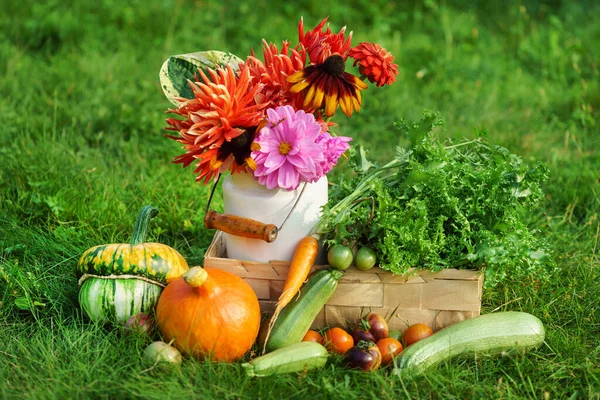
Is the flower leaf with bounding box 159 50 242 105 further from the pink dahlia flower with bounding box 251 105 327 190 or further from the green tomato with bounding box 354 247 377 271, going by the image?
the green tomato with bounding box 354 247 377 271

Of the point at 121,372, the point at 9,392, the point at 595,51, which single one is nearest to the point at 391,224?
the point at 121,372

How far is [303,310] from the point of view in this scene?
3.04m

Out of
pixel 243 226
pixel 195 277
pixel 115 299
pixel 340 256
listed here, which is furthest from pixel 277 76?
pixel 115 299

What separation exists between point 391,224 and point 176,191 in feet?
5.35

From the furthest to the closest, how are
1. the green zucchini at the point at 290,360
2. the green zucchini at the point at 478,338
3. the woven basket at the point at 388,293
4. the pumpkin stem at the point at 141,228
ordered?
the pumpkin stem at the point at 141,228 → the woven basket at the point at 388,293 → the green zucchini at the point at 478,338 → the green zucchini at the point at 290,360

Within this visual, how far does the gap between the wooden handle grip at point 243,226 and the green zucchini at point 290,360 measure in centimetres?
45

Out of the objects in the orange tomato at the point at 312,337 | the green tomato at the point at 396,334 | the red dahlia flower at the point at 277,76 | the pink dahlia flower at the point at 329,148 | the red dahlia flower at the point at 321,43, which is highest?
the red dahlia flower at the point at 321,43

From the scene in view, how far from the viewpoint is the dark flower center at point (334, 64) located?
119 inches

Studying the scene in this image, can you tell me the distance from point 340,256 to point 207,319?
0.57 meters

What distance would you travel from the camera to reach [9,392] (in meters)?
2.71

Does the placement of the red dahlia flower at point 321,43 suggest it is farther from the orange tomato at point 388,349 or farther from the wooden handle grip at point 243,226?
the orange tomato at point 388,349

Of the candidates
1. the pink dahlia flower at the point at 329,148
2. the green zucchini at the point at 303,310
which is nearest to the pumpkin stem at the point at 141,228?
the green zucchini at the point at 303,310

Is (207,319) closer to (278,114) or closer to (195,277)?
(195,277)

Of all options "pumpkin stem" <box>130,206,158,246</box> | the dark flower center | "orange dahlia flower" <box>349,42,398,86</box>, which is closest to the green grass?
"pumpkin stem" <box>130,206,158,246</box>
